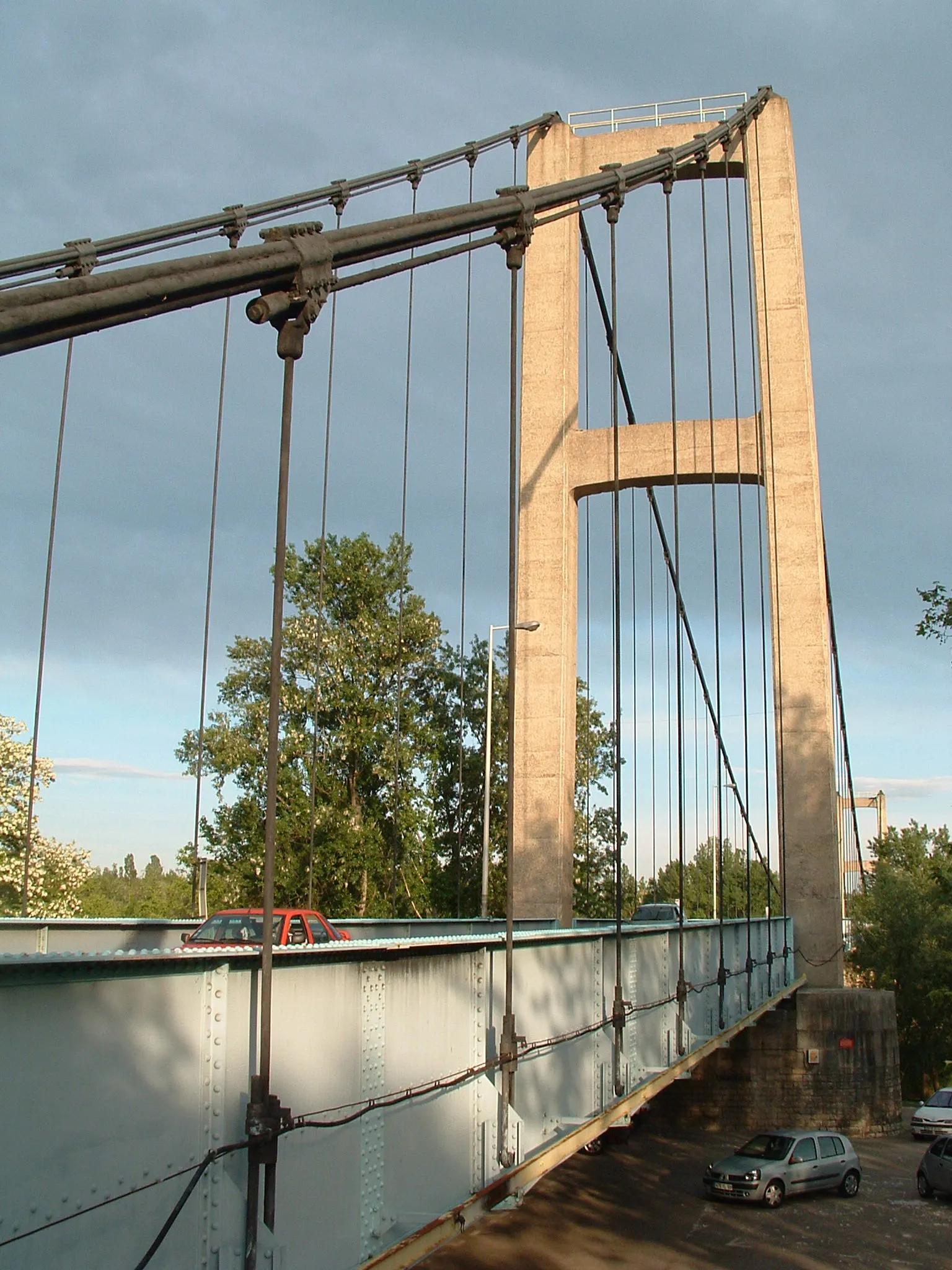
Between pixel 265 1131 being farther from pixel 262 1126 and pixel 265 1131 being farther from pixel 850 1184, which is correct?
pixel 850 1184

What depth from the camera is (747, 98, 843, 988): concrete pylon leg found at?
69.5 feet

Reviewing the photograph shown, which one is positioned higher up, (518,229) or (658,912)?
(518,229)

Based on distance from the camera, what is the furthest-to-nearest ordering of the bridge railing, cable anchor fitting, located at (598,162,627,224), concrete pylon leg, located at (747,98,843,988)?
concrete pylon leg, located at (747,98,843,988), cable anchor fitting, located at (598,162,627,224), the bridge railing

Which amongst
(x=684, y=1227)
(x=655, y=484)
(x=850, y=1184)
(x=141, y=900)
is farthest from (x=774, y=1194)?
(x=141, y=900)

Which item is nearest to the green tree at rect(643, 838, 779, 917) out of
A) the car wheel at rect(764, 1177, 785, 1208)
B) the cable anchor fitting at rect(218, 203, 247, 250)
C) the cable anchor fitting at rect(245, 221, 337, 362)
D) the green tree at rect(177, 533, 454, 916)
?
the green tree at rect(177, 533, 454, 916)

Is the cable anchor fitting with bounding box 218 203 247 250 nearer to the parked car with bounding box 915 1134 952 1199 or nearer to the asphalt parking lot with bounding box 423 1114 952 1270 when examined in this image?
the asphalt parking lot with bounding box 423 1114 952 1270

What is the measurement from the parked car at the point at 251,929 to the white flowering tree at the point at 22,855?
54.9 feet

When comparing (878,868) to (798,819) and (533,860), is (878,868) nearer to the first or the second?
(798,819)

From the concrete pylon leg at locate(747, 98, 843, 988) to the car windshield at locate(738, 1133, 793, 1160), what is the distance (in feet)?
14.1

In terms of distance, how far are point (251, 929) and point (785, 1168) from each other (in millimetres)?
10307

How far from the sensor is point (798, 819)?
2122cm

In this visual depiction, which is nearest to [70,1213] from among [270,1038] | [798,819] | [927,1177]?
[270,1038]

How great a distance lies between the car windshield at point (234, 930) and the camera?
10.9 meters

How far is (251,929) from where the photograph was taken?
11.1 meters
